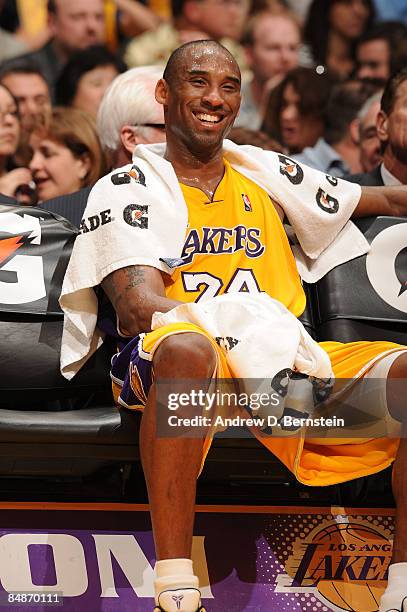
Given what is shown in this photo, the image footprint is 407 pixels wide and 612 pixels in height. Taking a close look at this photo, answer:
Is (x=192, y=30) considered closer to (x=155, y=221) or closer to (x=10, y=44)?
(x=10, y=44)

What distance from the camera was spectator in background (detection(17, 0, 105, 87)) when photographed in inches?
196

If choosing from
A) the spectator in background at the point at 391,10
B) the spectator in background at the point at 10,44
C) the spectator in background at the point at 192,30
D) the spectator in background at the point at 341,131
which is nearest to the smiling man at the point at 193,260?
the spectator in background at the point at 341,131

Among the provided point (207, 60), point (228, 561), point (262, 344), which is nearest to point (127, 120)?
point (207, 60)

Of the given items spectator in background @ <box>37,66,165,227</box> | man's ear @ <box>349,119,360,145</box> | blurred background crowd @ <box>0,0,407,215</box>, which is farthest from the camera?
man's ear @ <box>349,119,360,145</box>

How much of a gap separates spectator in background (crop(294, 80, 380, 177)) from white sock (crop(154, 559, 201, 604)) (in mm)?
2669

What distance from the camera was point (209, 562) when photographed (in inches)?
91.4

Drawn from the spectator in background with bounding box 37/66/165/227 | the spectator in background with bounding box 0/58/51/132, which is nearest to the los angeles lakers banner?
the spectator in background with bounding box 37/66/165/227

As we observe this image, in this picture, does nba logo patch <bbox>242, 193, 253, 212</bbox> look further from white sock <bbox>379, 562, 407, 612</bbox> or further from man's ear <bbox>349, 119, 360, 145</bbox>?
man's ear <bbox>349, 119, 360, 145</bbox>

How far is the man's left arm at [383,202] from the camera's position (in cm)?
281

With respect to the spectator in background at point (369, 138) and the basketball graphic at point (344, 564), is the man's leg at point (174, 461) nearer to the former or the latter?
the basketball graphic at point (344, 564)

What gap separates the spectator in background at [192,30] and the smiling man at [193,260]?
7.47ft

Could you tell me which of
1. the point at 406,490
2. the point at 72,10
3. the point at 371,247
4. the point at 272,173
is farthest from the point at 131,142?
the point at 72,10

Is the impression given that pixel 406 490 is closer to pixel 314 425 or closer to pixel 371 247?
pixel 314 425

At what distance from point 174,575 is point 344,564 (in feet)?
1.73
